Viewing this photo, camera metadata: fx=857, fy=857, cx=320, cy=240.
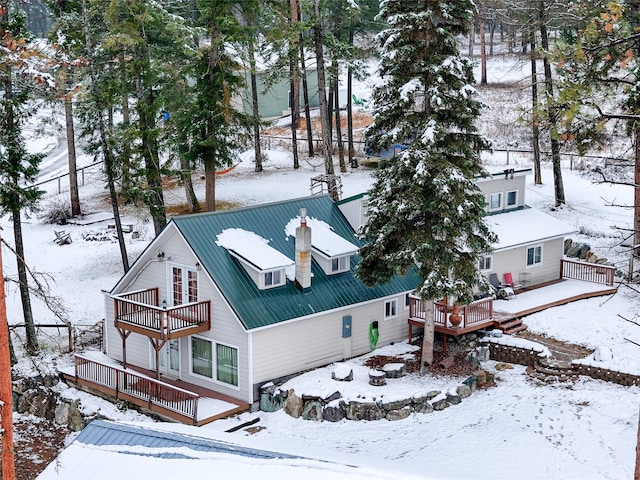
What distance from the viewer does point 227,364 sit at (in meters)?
25.3

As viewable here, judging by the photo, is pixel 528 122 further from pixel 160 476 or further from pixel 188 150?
pixel 188 150

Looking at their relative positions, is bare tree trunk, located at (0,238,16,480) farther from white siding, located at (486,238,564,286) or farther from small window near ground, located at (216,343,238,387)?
white siding, located at (486,238,564,286)

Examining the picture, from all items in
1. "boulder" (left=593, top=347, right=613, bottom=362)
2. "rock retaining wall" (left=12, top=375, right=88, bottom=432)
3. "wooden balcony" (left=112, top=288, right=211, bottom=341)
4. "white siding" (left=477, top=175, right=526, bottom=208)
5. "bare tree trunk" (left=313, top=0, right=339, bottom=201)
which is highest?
"bare tree trunk" (left=313, top=0, right=339, bottom=201)

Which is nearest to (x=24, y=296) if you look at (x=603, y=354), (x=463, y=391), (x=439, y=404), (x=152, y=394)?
(x=152, y=394)

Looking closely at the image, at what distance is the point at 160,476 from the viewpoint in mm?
14172

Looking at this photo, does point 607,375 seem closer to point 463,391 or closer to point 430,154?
point 463,391

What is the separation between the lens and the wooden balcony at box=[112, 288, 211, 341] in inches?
976

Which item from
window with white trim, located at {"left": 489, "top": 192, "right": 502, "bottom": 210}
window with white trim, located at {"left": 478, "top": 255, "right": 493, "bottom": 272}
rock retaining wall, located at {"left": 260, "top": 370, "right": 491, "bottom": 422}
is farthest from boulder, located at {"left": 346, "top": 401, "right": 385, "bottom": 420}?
window with white trim, located at {"left": 489, "top": 192, "right": 502, "bottom": 210}

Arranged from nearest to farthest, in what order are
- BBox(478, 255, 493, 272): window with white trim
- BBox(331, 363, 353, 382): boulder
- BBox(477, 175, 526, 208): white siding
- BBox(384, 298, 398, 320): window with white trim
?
BBox(331, 363, 353, 382): boulder
BBox(384, 298, 398, 320): window with white trim
BBox(478, 255, 493, 272): window with white trim
BBox(477, 175, 526, 208): white siding

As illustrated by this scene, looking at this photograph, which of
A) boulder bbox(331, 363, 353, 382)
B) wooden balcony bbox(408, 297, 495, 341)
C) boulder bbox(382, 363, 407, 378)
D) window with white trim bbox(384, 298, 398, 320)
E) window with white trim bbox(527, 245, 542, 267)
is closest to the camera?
boulder bbox(331, 363, 353, 382)

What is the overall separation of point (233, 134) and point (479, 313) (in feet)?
47.8

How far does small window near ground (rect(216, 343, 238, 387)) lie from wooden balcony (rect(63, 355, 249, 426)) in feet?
1.71

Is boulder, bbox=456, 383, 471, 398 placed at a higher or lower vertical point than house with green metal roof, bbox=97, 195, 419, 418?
lower

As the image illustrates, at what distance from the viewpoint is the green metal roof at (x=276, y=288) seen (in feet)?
81.9
